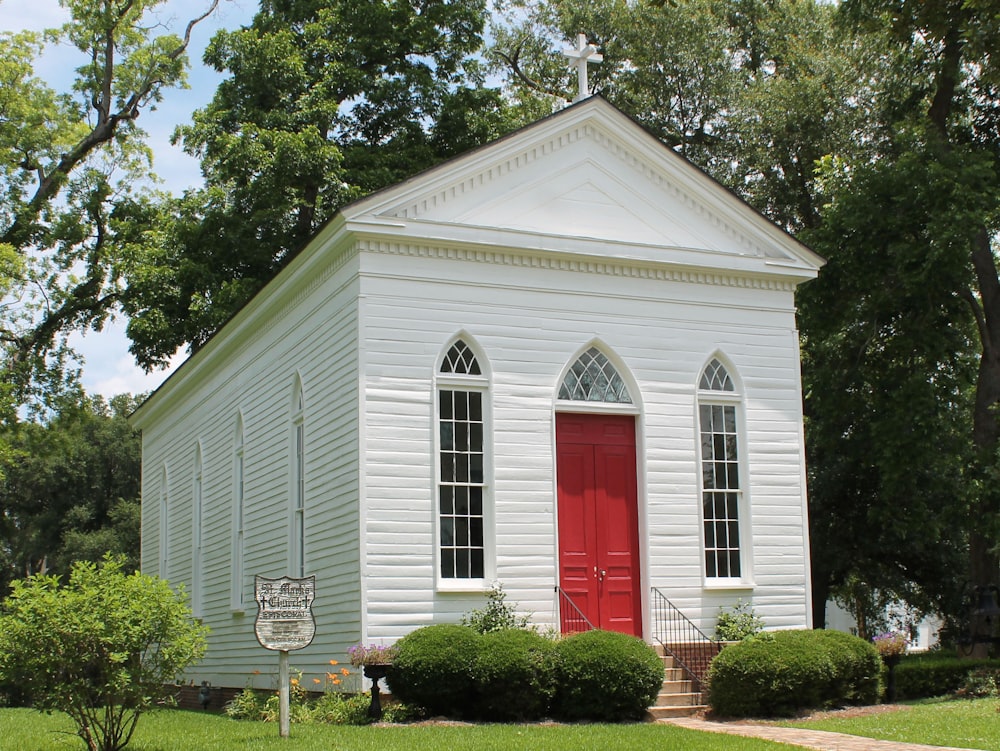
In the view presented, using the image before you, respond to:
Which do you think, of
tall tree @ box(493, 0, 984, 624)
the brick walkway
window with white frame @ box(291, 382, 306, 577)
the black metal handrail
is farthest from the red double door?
tall tree @ box(493, 0, 984, 624)

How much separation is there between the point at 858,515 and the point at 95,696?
2075 cm

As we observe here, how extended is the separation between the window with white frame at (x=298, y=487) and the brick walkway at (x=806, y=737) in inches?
249

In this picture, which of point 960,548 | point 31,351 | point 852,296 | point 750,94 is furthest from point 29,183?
point 960,548

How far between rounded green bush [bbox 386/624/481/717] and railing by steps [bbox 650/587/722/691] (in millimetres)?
3809

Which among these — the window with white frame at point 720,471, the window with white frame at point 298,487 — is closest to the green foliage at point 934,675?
the window with white frame at point 720,471

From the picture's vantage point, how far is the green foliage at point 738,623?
1741 cm

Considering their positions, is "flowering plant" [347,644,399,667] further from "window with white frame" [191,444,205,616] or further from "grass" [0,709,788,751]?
"window with white frame" [191,444,205,616]

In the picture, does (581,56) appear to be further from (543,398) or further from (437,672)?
(437,672)

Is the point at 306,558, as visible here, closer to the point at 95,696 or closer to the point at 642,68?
the point at 95,696

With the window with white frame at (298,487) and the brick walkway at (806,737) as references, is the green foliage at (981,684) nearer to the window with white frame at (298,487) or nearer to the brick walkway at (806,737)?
the brick walkway at (806,737)

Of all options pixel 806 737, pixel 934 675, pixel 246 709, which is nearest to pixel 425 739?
pixel 806 737

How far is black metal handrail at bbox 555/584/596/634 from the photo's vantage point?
54.7ft

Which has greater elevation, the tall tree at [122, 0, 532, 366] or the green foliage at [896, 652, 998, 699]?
the tall tree at [122, 0, 532, 366]

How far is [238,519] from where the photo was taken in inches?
868
